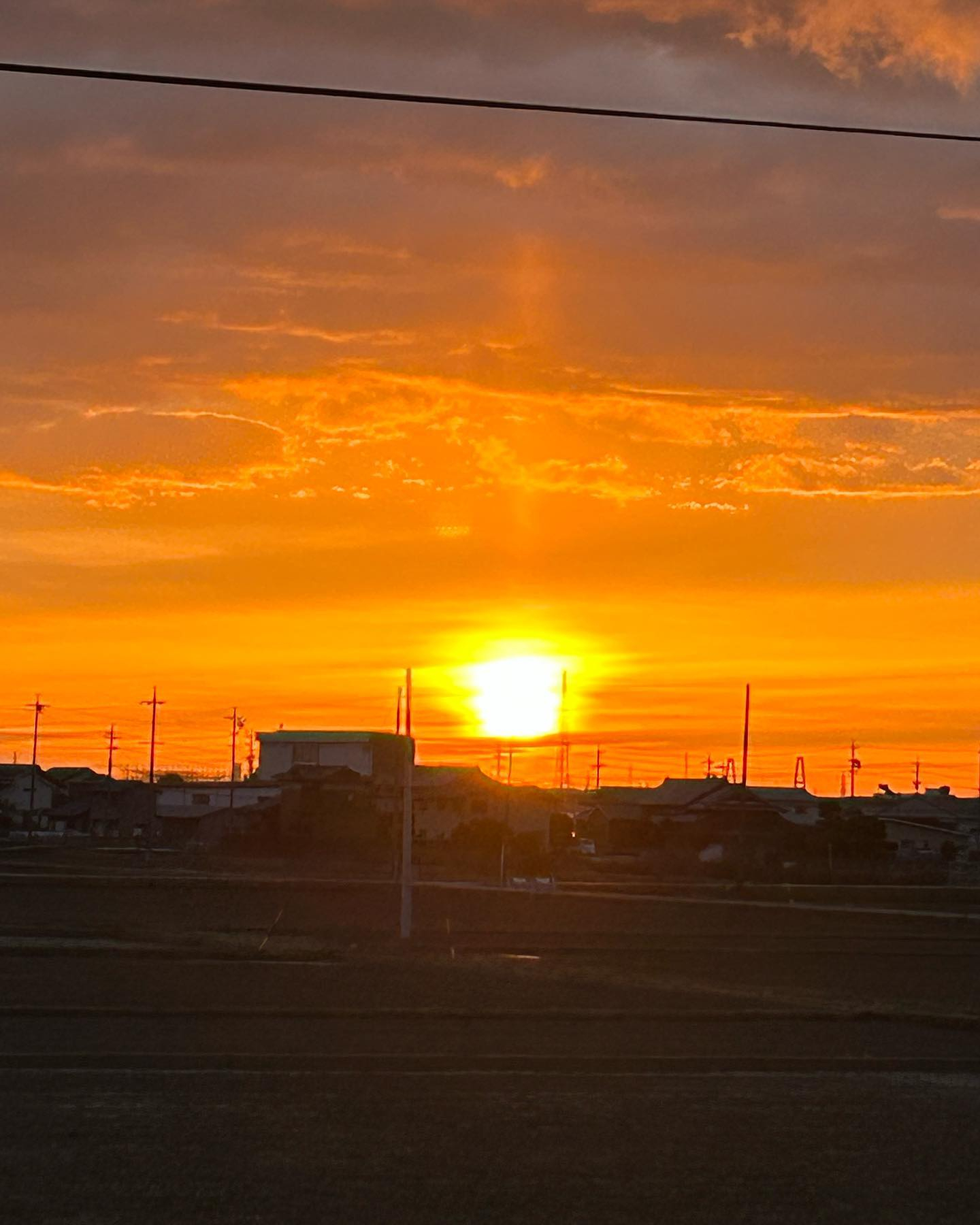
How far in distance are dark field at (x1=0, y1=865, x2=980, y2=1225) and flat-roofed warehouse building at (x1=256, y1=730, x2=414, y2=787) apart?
102m

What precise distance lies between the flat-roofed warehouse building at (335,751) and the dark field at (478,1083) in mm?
101707

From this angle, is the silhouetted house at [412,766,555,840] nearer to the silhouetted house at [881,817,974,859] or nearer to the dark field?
the silhouetted house at [881,817,974,859]

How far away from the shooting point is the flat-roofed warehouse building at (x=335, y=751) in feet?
474

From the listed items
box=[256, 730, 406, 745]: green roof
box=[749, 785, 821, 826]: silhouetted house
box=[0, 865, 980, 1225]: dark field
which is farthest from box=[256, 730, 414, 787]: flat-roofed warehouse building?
box=[0, 865, 980, 1225]: dark field

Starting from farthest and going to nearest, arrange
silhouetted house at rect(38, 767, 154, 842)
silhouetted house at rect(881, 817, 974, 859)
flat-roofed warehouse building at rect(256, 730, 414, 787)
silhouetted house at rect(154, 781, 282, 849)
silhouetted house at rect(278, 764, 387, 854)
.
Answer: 1. flat-roofed warehouse building at rect(256, 730, 414, 787)
2. silhouetted house at rect(38, 767, 154, 842)
3. silhouetted house at rect(881, 817, 974, 859)
4. silhouetted house at rect(154, 781, 282, 849)
5. silhouetted house at rect(278, 764, 387, 854)

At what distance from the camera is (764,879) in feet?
274

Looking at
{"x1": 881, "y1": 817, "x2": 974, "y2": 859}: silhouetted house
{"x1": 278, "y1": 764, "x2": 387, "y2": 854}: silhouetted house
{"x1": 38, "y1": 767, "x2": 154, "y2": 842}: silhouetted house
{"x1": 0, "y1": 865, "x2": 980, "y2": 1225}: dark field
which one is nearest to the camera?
{"x1": 0, "y1": 865, "x2": 980, "y2": 1225}: dark field

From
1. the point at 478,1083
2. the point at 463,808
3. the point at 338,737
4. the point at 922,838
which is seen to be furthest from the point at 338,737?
the point at 478,1083

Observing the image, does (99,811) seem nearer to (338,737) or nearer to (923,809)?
(338,737)

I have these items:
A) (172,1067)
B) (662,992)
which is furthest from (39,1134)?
(662,992)

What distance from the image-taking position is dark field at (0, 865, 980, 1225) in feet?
46.2

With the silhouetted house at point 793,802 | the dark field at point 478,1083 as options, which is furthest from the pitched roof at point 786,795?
the dark field at point 478,1083

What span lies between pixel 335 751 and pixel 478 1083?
127 m

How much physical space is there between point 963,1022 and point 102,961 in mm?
18245
